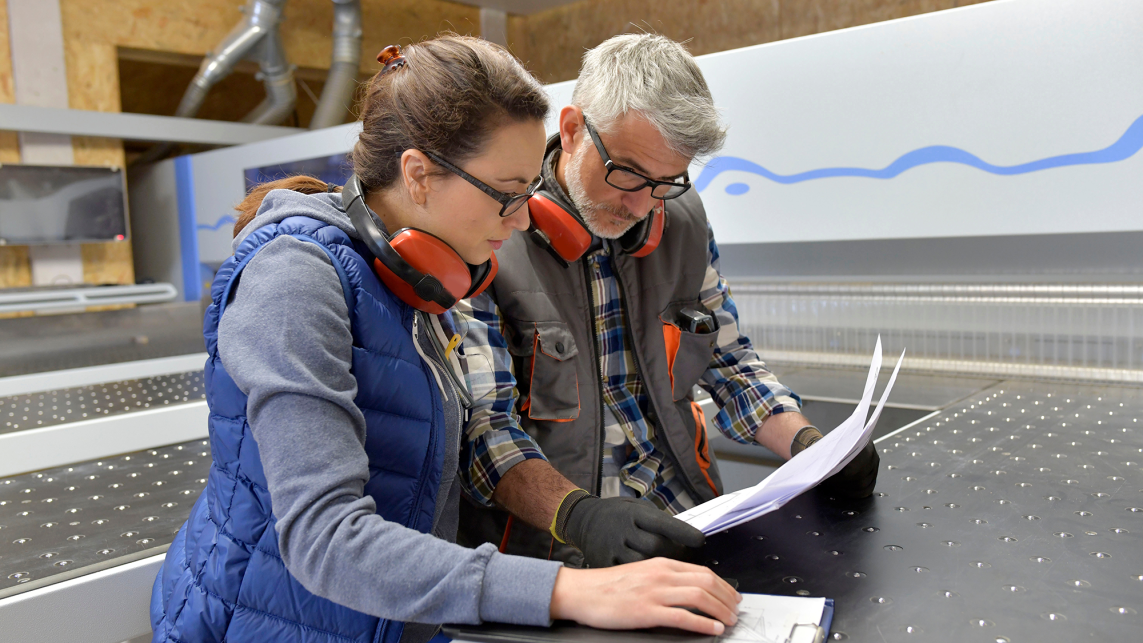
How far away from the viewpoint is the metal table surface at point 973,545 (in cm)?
80

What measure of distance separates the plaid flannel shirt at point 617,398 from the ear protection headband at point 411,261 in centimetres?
25

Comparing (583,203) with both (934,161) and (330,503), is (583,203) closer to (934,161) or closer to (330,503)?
(330,503)

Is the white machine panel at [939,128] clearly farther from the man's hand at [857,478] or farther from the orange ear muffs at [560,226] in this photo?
the man's hand at [857,478]

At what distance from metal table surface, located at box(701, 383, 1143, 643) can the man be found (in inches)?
5.0

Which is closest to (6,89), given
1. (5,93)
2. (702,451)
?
(5,93)

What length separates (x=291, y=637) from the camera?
2.85 feet

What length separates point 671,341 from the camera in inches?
58.1

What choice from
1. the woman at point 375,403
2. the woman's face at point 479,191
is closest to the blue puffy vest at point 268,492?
the woman at point 375,403

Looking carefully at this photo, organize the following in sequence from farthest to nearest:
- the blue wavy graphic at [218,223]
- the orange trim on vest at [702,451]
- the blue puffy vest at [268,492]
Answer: the blue wavy graphic at [218,223]
the orange trim on vest at [702,451]
the blue puffy vest at [268,492]

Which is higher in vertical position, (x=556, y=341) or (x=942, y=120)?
(x=942, y=120)

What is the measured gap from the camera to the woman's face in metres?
0.97

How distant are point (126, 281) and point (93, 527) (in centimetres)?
531

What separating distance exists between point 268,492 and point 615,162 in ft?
2.49

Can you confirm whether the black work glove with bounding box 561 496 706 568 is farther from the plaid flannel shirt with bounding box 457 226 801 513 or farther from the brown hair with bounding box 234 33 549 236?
the brown hair with bounding box 234 33 549 236
